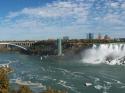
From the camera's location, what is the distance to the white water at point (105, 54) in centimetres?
4647

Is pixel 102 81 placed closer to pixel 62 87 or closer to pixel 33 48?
pixel 62 87

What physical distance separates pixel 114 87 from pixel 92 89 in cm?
171

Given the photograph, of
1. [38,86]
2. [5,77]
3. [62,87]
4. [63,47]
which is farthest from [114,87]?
[63,47]

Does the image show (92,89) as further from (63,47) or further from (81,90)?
(63,47)

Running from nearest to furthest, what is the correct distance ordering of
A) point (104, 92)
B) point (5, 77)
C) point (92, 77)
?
point (5, 77)
point (104, 92)
point (92, 77)

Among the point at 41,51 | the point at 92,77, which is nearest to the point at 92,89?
the point at 92,77

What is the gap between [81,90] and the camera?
68.8 feet

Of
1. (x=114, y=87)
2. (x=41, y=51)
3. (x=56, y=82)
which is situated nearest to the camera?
(x=114, y=87)

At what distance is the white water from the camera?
4647 cm

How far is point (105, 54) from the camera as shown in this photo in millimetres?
51312

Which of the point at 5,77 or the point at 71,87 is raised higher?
the point at 5,77

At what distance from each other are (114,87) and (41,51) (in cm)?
5261

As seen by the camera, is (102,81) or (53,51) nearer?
(102,81)

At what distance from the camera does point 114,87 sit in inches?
866
